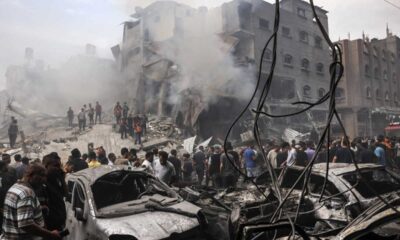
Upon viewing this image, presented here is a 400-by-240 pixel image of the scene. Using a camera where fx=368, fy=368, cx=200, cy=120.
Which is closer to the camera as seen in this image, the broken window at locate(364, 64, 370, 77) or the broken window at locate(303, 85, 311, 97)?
the broken window at locate(303, 85, 311, 97)

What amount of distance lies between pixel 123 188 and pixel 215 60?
69.3 feet

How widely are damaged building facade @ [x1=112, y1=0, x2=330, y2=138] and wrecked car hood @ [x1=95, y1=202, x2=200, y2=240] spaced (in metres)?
17.8

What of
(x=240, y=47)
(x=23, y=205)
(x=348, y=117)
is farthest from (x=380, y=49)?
(x=23, y=205)

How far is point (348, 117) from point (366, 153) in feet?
93.5

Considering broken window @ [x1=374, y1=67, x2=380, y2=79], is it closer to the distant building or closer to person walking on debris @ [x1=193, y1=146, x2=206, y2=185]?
the distant building

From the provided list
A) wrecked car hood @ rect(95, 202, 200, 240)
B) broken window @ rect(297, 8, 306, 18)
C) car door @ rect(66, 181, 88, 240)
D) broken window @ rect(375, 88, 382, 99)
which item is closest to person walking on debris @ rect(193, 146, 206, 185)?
car door @ rect(66, 181, 88, 240)

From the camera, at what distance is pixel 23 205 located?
351cm

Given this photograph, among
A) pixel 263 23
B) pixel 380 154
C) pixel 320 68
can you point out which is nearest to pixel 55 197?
pixel 380 154

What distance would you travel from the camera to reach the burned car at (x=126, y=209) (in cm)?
469

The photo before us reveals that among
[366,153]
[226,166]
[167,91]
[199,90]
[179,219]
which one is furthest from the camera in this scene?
[167,91]

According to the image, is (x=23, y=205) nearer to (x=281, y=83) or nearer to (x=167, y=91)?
(x=167, y=91)

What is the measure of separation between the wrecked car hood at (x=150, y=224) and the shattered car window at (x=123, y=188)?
952 mm

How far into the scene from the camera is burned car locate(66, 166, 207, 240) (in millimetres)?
4691

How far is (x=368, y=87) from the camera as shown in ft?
129
